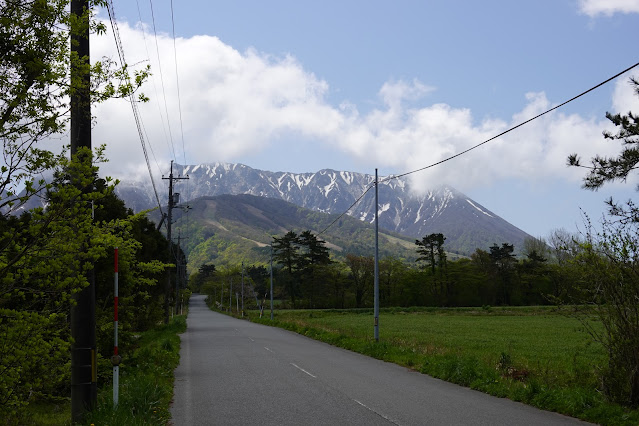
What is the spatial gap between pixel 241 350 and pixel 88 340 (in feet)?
50.5

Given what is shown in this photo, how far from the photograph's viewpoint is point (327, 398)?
11078mm

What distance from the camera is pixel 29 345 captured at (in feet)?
18.9

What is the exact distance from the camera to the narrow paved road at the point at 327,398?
915 cm

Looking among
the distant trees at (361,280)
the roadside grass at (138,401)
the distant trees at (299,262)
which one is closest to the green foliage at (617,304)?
the roadside grass at (138,401)

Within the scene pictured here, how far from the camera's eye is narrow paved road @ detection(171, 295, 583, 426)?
9148 millimetres

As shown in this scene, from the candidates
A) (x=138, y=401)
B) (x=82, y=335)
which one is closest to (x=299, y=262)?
(x=138, y=401)

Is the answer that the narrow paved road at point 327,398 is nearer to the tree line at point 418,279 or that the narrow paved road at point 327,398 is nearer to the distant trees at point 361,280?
the tree line at point 418,279

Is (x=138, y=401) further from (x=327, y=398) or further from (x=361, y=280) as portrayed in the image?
(x=361, y=280)

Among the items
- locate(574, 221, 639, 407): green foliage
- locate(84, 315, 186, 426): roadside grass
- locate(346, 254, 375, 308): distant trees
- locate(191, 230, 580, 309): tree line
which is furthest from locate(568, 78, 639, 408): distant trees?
locate(346, 254, 375, 308): distant trees

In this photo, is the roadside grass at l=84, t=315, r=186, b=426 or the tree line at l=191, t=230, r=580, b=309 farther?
the tree line at l=191, t=230, r=580, b=309

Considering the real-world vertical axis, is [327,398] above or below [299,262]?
below

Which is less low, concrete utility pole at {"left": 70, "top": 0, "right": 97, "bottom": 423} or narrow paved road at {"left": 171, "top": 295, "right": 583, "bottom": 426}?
concrete utility pole at {"left": 70, "top": 0, "right": 97, "bottom": 423}

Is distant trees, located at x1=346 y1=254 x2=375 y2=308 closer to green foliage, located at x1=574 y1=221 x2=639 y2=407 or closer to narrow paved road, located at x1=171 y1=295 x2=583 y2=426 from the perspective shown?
narrow paved road, located at x1=171 y1=295 x2=583 y2=426

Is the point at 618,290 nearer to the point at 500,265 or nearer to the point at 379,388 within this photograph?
the point at 379,388
